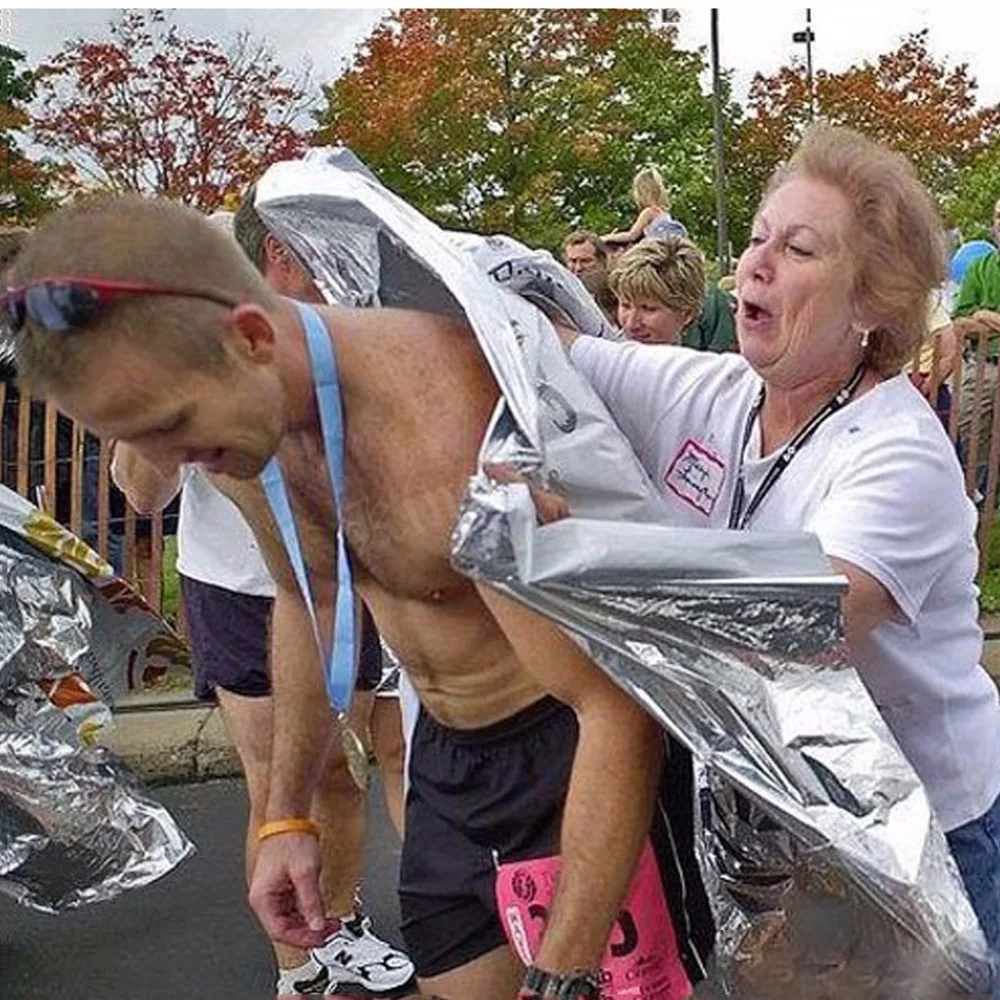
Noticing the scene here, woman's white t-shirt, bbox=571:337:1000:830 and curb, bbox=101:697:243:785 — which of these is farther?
curb, bbox=101:697:243:785

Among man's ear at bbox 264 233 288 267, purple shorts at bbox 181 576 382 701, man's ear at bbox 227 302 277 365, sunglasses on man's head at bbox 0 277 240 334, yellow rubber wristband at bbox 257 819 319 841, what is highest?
sunglasses on man's head at bbox 0 277 240 334

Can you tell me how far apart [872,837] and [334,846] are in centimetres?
222

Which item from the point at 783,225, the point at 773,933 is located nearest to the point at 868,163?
the point at 783,225

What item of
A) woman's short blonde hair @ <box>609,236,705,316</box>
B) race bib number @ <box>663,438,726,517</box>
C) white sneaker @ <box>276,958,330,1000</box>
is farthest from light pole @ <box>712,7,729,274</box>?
race bib number @ <box>663,438,726,517</box>

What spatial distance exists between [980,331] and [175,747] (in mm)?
3440

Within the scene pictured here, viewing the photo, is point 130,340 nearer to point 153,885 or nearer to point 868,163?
point 868,163

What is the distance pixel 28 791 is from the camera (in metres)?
3.74

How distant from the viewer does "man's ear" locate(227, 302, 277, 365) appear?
169 cm

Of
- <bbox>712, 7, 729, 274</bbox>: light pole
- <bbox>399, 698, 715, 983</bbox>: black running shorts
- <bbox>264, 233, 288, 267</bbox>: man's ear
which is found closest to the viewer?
<bbox>399, 698, 715, 983</bbox>: black running shorts

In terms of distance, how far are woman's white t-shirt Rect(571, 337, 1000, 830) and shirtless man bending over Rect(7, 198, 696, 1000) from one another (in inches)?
12.5

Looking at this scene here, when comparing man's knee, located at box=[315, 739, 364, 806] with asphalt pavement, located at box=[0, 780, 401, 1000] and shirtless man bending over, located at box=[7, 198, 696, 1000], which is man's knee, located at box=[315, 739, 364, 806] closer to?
asphalt pavement, located at box=[0, 780, 401, 1000]

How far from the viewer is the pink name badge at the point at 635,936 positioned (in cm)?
208

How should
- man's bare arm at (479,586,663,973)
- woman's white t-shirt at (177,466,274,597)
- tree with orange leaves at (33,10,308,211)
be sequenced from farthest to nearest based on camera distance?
1. tree with orange leaves at (33,10,308,211)
2. woman's white t-shirt at (177,466,274,597)
3. man's bare arm at (479,586,663,973)

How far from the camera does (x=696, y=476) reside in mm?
2137
